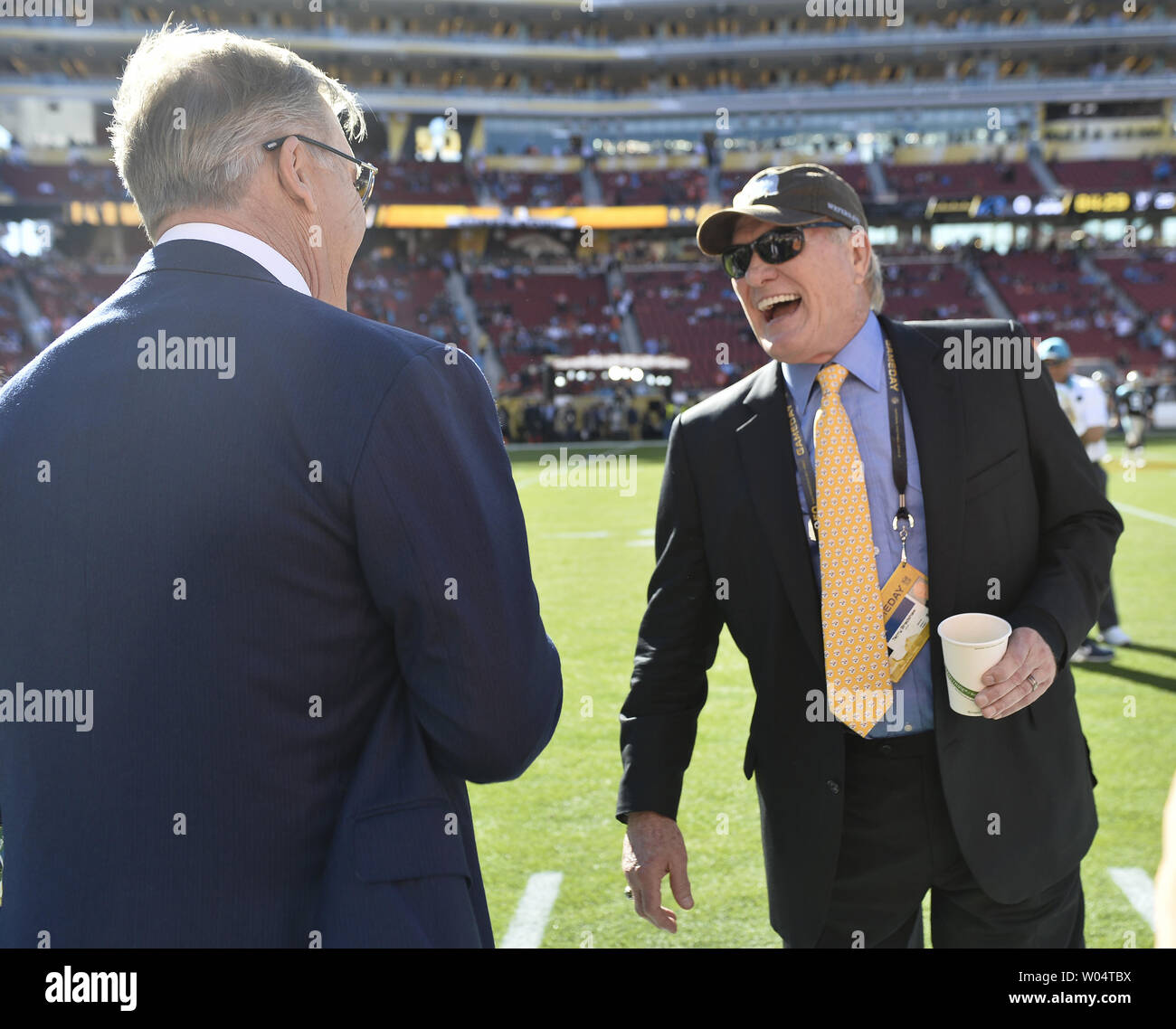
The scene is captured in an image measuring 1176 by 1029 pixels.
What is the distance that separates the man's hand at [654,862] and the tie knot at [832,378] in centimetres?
108

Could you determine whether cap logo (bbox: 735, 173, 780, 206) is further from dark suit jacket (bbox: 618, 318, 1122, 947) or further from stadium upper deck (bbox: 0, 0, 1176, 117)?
stadium upper deck (bbox: 0, 0, 1176, 117)

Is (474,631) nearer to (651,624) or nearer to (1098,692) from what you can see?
(651,624)

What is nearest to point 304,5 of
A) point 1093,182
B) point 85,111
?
point 85,111

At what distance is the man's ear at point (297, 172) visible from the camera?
5.22 ft

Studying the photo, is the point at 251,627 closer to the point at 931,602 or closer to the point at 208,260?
the point at 208,260

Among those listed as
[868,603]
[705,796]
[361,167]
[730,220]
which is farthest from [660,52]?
[361,167]

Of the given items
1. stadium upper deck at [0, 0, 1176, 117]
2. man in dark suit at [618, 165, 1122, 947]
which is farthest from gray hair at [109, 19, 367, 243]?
stadium upper deck at [0, 0, 1176, 117]

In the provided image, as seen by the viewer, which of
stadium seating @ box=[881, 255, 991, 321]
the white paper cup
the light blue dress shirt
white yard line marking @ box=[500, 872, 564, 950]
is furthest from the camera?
stadium seating @ box=[881, 255, 991, 321]

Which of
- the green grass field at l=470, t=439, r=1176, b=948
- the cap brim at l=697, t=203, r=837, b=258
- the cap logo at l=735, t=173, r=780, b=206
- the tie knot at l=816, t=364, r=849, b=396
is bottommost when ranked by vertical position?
the green grass field at l=470, t=439, r=1176, b=948

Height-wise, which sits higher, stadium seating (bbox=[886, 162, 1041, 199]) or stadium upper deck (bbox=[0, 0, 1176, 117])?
stadium upper deck (bbox=[0, 0, 1176, 117])

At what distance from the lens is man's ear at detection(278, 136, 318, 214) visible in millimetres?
1591

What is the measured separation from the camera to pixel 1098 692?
21.4ft

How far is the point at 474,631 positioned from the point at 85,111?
203 ft

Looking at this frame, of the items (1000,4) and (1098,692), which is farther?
(1000,4)
